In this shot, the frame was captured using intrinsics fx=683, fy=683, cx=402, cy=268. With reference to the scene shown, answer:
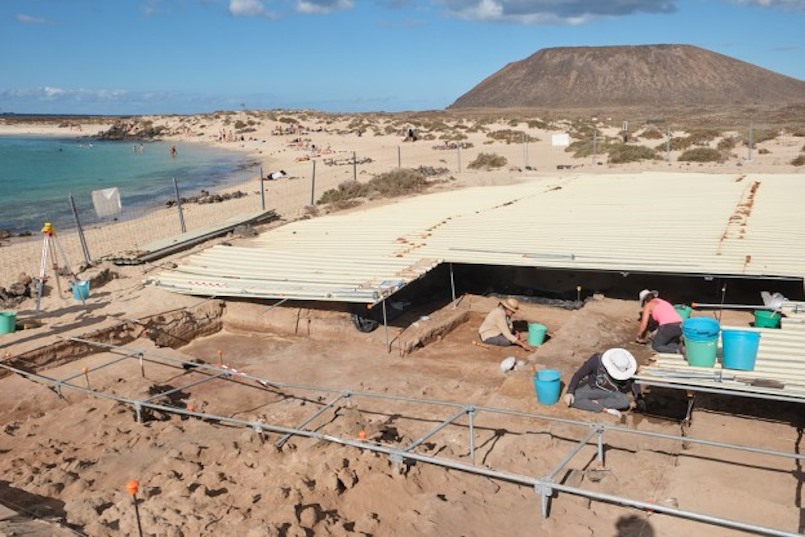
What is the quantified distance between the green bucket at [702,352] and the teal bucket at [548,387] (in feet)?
5.40

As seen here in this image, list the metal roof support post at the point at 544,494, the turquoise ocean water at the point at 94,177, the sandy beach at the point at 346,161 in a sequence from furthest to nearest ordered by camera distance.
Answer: the turquoise ocean water at the point at 94,177 < the sandy beach at the point at 346,161 < the metal roof support post at the point at 544,494

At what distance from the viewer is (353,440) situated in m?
6.59

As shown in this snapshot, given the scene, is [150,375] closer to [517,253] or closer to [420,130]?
[517,253]

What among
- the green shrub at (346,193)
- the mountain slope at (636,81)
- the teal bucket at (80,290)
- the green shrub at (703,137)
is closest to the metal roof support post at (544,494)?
the teal bucket at (80,290)

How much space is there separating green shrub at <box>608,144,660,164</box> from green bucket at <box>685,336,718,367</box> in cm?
2590

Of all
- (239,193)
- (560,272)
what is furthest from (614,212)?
(239,193)

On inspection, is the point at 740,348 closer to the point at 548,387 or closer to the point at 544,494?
the point at 548,387

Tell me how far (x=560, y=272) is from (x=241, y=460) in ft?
29.2

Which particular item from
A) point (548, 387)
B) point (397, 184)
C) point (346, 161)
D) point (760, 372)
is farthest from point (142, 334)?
point (346, 161)

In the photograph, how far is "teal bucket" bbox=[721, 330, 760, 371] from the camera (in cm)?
730

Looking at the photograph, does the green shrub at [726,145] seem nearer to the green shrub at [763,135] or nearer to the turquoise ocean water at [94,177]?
the green shrub at [763,135]

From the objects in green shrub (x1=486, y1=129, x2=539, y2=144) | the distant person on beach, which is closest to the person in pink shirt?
the distant person on beach

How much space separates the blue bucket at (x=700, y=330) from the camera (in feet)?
24.9

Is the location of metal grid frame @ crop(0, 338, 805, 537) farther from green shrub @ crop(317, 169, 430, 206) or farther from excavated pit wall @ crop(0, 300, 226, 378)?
green shrub @ crop(317, 169, 430, 206)
